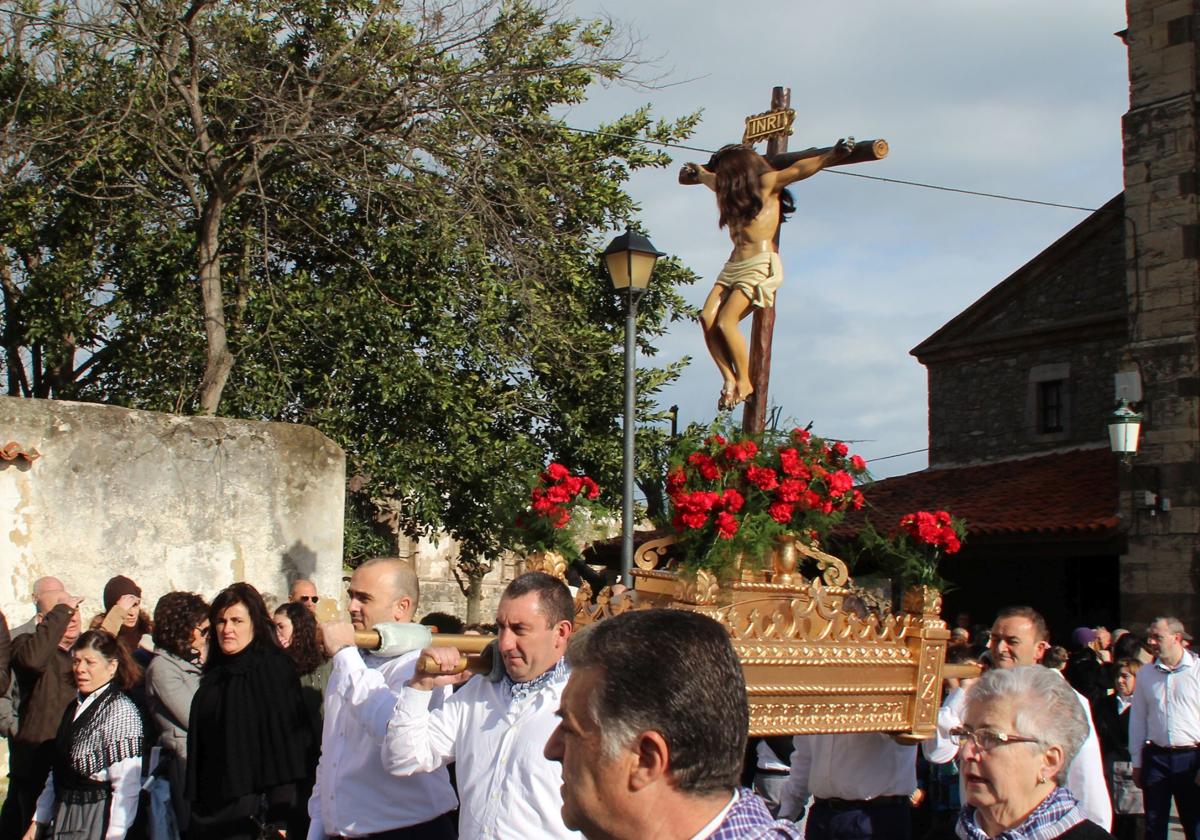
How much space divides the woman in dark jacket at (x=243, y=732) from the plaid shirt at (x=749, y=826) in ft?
13.0

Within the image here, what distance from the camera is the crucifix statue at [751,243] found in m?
7.19

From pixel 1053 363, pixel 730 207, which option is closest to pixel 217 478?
pixel 730 207

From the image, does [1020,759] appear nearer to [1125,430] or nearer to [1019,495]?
[1125,430]

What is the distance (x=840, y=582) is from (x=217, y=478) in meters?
5.86

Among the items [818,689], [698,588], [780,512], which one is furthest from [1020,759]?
[780,512]

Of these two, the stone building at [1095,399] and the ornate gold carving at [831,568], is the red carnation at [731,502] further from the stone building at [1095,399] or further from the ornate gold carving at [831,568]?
the stone building at [1095,399]

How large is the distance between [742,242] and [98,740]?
393 cm

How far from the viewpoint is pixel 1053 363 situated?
21219mm

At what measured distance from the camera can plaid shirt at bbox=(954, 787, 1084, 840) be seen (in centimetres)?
328

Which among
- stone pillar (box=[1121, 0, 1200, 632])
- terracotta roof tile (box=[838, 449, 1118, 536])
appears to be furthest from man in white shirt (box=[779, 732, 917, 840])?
stone pillar (box=[1121, 0, 1200, 632])

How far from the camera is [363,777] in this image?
4664 millimetres

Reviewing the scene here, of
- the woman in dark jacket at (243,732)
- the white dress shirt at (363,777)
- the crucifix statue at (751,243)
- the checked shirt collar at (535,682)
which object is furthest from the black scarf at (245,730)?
the crucifix statue at (751,243)

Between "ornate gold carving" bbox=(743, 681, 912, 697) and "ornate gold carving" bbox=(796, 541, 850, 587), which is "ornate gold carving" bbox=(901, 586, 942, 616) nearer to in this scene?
"ornate gold carving" bbox=(796, 541, 850, 587)

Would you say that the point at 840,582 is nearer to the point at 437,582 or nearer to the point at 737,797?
the point at 737,797
